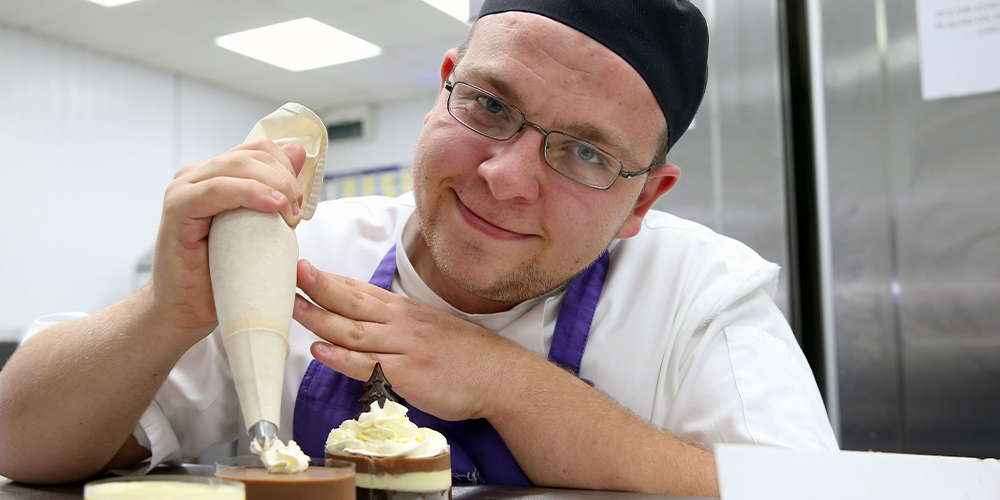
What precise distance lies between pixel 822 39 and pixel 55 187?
16.2 ft

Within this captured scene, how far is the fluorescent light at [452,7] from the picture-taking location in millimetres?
4445

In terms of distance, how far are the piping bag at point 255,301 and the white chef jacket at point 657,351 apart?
56 centimetres

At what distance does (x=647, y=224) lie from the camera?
147 centimetres

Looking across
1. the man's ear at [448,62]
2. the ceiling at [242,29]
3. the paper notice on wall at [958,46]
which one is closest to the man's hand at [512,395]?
the man's ear at [448,62]

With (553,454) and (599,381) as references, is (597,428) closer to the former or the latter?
(553,454)

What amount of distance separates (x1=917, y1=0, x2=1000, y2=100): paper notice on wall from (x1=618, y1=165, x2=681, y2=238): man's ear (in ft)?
3.73

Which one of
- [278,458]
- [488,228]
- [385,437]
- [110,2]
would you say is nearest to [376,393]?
[385,437]

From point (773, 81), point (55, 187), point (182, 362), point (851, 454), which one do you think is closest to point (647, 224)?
point (851, 454)

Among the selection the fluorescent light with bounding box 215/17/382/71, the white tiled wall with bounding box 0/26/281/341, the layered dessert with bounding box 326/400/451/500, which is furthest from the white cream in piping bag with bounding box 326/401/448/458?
the white tiled wall with bounding box 0/26/281/341

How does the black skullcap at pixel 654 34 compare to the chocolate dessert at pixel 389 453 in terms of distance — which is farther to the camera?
the black skullcap at pixel 654 34

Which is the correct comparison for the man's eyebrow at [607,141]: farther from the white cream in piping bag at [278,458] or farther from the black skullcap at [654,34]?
the white cream in piping bag at [278,458]

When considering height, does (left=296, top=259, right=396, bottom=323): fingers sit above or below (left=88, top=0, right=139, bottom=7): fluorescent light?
below

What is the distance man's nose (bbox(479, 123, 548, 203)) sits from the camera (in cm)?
104

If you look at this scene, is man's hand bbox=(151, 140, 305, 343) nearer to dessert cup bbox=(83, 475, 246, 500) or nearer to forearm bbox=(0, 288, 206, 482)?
forearm bbox=(0, 288, 206, 482)
